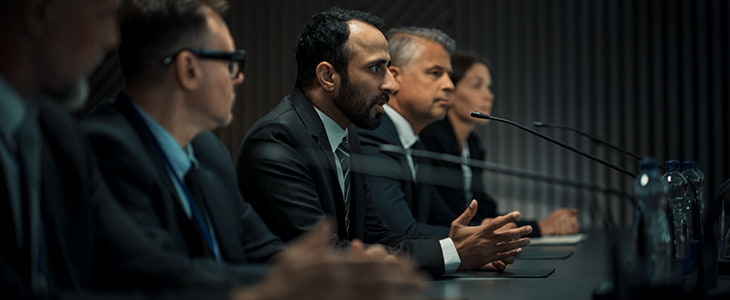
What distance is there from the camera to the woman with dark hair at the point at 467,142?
347 centimetres

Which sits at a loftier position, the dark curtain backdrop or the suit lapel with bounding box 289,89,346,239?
the dark curtain backdrop

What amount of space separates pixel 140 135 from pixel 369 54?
1.18 meters

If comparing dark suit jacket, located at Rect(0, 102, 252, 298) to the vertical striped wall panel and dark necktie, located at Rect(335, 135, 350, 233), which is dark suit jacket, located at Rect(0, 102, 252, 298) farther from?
the vertical striped wall panel

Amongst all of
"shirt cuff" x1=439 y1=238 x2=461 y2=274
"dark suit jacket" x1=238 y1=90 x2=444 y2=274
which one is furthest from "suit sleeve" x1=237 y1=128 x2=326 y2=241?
"shirt cuff" x1=439 y1=238 x2=461 y2=274

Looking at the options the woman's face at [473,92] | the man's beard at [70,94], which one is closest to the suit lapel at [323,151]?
the man's beard at [70,94]

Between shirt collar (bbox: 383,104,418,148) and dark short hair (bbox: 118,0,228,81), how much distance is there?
1.74 meters

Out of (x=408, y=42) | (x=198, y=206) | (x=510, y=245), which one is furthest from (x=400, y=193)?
(x=198, y=206)

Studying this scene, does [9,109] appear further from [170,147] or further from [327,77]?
[327,77]

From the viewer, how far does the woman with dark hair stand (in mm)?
3468

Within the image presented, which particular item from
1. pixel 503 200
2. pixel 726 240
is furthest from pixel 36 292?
pixel 503 200

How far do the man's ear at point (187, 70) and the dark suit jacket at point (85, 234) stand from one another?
0.29 meters

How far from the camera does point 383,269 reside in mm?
1095

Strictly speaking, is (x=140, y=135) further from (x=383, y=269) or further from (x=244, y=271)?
(x=383, y=269)

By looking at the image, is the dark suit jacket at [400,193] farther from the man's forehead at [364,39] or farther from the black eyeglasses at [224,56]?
the black eyeglasses at [224,56]
